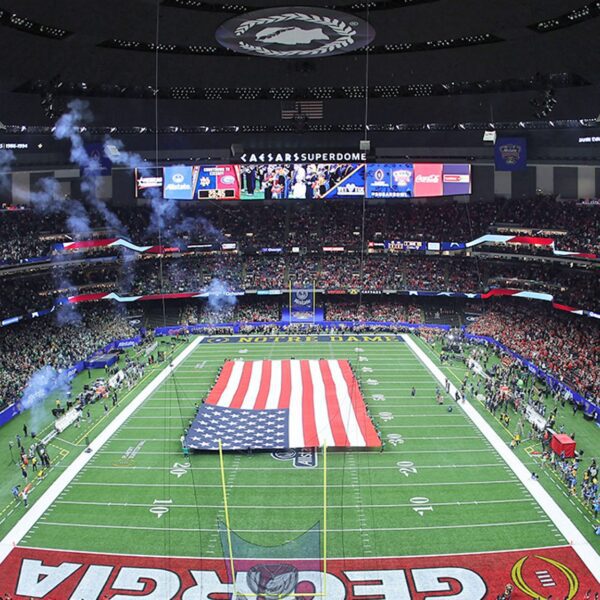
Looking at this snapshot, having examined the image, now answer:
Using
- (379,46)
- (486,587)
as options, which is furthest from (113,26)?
(486,587)

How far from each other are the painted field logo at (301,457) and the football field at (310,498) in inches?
3.1

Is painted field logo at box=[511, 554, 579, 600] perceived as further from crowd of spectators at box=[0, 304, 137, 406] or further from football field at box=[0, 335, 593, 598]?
crowd of spectators at box=[0, 304, 137, 406]

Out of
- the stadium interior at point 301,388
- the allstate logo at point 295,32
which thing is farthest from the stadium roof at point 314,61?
the allstate logo at point 295,32

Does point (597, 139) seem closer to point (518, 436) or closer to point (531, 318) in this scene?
point (531, 318)

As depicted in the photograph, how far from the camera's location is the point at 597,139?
143 feet

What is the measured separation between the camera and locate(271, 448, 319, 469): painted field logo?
25053 millimetres

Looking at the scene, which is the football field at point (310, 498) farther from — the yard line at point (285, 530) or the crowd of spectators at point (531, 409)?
the crowd of spectators at point (531, 409)

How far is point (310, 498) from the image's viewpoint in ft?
72.7

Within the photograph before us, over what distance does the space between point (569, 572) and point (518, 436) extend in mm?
9792

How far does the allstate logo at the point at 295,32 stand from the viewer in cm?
2612

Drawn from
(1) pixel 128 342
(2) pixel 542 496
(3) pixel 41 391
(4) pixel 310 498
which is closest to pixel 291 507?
(4) pixel 310 498

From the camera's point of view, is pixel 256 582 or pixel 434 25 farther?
pixel 434 25

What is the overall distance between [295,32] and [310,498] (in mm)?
19878

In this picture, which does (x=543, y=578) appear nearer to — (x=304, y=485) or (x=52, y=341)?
(x=304, y=485)
